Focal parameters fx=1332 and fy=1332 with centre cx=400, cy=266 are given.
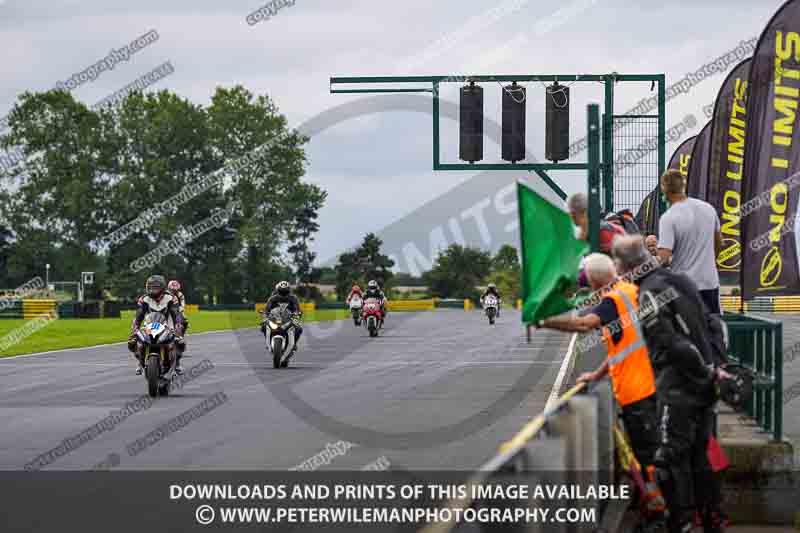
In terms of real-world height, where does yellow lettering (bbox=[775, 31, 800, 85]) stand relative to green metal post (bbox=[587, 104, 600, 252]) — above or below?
above

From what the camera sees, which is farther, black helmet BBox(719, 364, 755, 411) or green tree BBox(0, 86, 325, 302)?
green tree BBox(0, 86, 325, 302)

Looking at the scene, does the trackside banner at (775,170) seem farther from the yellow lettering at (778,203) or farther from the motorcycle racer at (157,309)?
the motorcycle racer at (157,309)

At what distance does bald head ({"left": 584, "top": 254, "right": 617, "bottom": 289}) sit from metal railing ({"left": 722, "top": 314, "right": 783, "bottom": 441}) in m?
1.87

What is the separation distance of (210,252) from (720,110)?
301 feet

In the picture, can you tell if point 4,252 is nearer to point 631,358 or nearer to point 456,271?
point 456,271

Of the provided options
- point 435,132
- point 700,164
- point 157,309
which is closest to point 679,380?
point 157,309

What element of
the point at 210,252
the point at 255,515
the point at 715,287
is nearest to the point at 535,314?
the point at 255,515

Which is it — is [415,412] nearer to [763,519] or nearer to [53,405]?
[53,405]

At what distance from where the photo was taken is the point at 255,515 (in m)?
8.55

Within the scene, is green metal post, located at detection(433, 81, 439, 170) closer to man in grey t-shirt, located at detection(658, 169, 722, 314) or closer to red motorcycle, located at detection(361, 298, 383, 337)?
red motorcycle, located at detection(361, 298, 383, 337)

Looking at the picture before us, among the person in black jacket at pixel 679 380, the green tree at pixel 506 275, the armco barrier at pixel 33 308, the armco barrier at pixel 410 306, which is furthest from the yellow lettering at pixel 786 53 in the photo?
the green tree at pixel 506 275

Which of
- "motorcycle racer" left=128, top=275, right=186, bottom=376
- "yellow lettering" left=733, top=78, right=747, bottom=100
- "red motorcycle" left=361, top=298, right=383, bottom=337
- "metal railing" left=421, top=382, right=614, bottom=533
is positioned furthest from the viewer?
"red motorcycle" left=361, top=298, right=383, bottom=337

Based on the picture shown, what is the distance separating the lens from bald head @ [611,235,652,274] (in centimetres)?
752

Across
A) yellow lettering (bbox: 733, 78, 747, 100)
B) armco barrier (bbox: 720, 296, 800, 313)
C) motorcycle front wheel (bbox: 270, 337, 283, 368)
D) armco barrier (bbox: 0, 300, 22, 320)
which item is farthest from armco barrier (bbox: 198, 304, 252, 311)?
yellow lettering (bbox: 733, 78, 747, 100)
